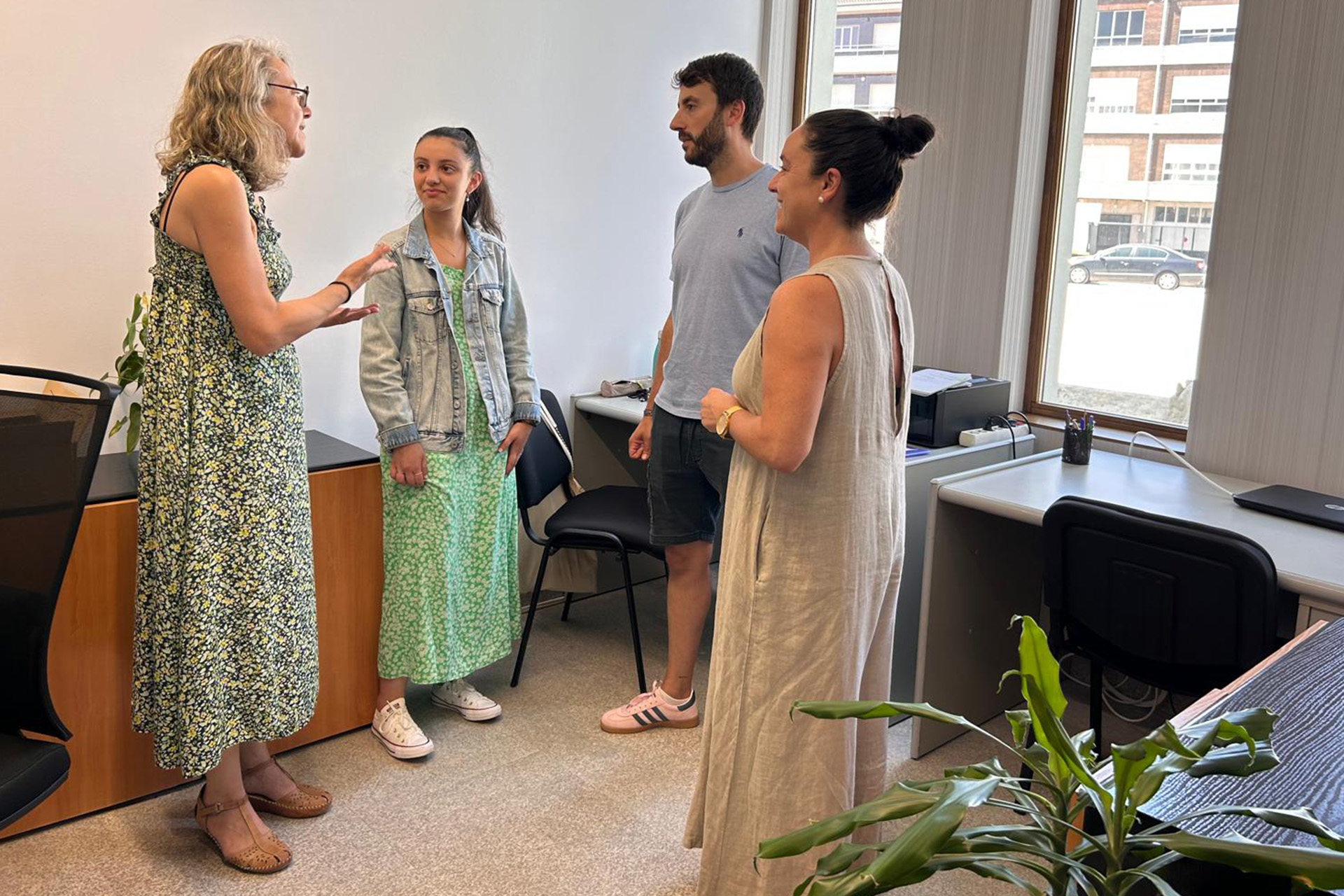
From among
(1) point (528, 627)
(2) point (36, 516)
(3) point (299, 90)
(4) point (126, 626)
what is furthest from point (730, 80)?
(4) point (126, 626)

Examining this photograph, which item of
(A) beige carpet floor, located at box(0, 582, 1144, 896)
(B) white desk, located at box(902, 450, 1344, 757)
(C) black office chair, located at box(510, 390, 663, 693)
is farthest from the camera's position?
(C) black office chair, located at box(510, 390, 663, 693)

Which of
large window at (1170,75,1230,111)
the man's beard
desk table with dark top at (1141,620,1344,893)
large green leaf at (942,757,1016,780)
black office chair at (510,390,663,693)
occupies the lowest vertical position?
black office chair at (510,390,663,693)

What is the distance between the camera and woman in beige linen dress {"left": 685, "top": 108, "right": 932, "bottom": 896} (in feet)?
5.76

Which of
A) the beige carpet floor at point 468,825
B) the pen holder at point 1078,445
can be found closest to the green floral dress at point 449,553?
the beige carpet floor at point 468,825

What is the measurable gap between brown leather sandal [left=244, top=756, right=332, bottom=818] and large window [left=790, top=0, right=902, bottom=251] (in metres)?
2.70

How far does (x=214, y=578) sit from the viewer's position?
210 centimetres

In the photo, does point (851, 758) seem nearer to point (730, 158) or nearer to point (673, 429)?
point (673, 429)

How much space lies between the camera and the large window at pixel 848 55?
3773 mm

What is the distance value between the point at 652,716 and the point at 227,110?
5.79 ft

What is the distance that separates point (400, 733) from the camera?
2699 mm

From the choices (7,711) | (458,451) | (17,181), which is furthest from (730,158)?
(7,711)

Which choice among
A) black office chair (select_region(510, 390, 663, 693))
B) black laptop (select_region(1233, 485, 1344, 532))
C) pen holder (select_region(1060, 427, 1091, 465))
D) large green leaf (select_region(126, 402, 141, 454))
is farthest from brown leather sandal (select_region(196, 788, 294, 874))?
black laptop (select_region(1233, 485, 1344, 532))

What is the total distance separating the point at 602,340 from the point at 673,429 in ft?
4.01

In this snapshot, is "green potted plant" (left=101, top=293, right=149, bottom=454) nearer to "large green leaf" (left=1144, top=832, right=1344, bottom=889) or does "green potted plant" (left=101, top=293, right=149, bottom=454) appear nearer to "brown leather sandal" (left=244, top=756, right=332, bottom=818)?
"brown leather sandal" (left=244, top=756, right=332, bottom=818)
